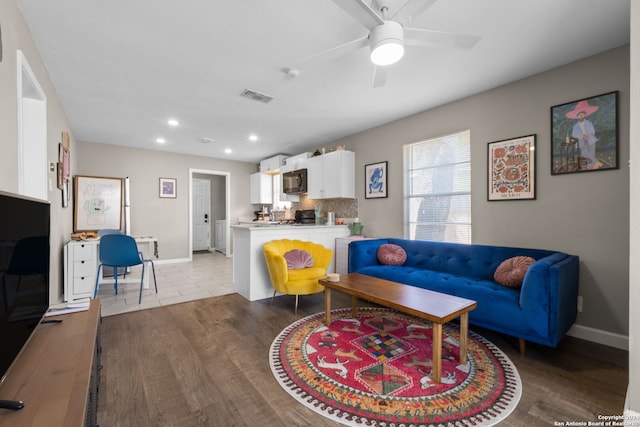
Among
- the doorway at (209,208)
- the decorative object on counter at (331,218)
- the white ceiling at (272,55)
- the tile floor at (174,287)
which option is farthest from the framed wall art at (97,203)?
the decorative object on counter at (331,218)

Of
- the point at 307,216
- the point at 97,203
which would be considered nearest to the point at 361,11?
the point at 307,216

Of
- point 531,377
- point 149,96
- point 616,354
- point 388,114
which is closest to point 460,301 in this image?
point 531,377

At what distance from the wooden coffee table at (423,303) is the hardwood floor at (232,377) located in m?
0.45

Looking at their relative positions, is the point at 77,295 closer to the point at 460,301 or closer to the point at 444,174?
the point at 460,301

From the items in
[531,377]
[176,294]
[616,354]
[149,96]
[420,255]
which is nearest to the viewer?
[531,377]

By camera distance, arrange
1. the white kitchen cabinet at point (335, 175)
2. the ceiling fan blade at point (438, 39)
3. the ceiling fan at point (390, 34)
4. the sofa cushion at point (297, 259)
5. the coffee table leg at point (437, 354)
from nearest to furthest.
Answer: the ceiling fan at point (390, 34) → the ceiling fan blade at point (438, 39) → the coffee table leg at point (437, 354) → the sofa cushion at point (297, 259) → the white kitchen cabinet at point (335, 175)

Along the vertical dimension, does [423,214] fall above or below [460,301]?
above

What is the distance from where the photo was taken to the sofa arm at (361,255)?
3.58 m

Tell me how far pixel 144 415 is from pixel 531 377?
2.44 meters

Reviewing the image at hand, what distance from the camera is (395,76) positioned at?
2.86 meters

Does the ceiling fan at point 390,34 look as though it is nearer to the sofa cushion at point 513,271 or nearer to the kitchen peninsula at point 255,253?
the sofa cushion at point 513,271

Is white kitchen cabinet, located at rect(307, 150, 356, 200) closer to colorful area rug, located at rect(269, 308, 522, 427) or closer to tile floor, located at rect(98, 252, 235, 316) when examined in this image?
tile floor, located at rect(98, 252, 235, 316)

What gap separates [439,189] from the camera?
3.74 metres

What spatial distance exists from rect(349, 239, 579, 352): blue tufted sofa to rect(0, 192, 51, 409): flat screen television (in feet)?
9.23
